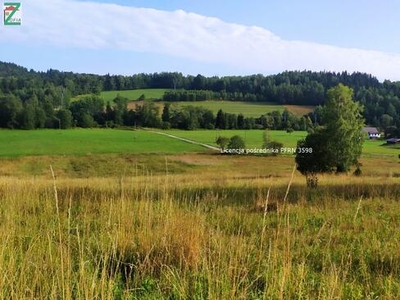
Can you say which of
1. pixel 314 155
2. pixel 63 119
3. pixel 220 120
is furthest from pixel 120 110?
pixel 314 155

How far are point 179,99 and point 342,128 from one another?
114 m

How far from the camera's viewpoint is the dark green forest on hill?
105188 mm

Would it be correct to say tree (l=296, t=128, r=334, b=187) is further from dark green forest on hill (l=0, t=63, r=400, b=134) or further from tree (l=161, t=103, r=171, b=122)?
tree (l=161, t=103, r=171, b=122)

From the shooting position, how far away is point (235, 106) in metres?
136

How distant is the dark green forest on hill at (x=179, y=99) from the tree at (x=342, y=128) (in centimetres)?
5224

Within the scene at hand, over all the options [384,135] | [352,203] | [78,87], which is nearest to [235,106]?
[384,135]

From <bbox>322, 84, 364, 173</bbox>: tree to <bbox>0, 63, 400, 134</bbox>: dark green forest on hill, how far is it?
52245mm

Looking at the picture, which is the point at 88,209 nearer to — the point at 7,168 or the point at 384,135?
the point at 7,168

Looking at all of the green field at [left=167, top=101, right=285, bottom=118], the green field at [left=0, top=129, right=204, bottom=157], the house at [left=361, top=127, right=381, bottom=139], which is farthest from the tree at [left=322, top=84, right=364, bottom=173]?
the green field at [left=167, top=101, right=285, bottom=118]

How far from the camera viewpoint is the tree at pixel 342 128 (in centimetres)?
3506

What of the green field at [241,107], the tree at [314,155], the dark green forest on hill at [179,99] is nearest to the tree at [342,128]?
the tree at [314,155]

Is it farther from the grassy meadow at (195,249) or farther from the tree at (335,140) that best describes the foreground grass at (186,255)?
the tree at (335,140)

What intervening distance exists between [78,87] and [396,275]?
16333cm

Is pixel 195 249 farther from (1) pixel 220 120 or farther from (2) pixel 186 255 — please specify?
(1) pixel 220 120
